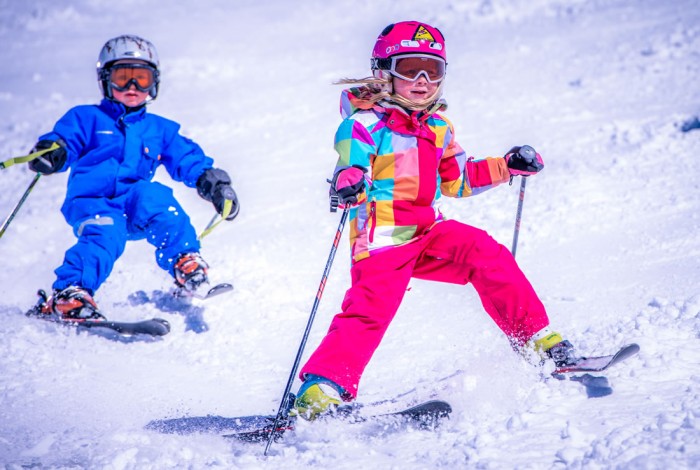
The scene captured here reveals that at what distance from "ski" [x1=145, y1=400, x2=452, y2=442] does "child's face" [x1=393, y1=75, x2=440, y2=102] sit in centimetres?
147

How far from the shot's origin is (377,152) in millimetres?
3475

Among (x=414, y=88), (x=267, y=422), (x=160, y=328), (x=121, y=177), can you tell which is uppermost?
(x=121, y=177)

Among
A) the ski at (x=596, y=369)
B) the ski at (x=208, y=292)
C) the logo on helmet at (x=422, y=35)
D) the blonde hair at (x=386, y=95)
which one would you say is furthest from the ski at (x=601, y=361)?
the ski at (x=208, y=292)

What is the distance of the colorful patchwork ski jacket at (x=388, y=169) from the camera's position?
11.3 feet

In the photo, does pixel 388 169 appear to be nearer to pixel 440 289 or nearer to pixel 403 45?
pixel 403 45

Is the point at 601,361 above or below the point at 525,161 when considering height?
below

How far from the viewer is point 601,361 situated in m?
3.16

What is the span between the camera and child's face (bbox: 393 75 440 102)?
3518 millimetres

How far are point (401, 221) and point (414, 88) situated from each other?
2.17 ft

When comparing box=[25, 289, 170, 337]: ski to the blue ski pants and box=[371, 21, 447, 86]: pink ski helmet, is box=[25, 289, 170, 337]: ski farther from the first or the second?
box=[371, 21, 447, 86]: pink ski helmet

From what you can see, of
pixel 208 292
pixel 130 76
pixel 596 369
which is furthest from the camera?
pixel 130 76

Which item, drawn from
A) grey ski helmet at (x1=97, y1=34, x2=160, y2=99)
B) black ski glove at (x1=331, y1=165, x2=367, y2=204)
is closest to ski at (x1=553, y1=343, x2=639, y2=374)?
black ski glove at (x1=331, y1=165, x2=367, y2=204)

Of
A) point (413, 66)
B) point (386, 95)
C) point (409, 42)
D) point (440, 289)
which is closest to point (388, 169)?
point (386, 95)

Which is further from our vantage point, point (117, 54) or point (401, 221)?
point (117, 54)
